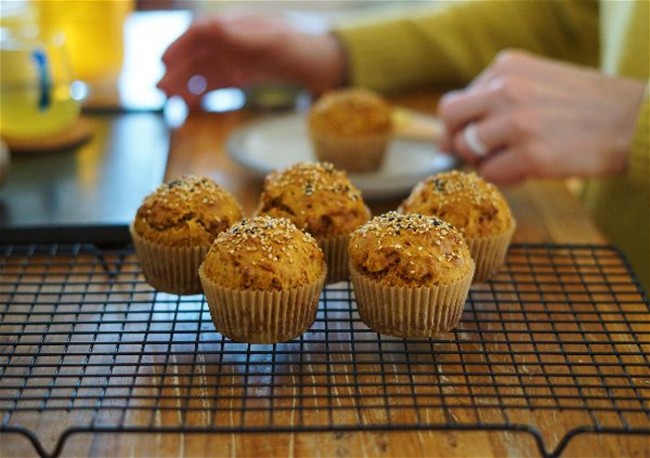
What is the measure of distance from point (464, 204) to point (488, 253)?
89 mm

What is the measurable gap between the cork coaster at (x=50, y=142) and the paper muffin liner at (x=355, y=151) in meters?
0.56

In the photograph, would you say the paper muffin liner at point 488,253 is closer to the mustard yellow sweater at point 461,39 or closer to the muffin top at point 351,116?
the muffin top at point 351,116

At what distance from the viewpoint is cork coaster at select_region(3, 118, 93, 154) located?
1.96 meters

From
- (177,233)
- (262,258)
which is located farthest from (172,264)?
(262,258)

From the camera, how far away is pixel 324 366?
119cm

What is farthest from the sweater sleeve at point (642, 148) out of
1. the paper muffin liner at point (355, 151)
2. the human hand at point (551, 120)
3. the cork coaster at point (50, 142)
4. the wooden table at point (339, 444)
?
the cork coaster at point (50, 142)

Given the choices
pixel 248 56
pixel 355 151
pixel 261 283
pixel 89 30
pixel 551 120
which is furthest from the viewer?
pixel 89 30

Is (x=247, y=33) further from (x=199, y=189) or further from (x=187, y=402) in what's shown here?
(x=187, y=402)

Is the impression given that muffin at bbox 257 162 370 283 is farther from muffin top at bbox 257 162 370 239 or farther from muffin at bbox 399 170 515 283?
muffin at bbox 399 170 515 283

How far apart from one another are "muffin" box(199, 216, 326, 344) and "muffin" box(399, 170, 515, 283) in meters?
0.27

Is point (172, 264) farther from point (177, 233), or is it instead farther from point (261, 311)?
point (261, 311)

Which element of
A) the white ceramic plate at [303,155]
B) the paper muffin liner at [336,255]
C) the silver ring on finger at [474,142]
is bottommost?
the white ceramic plate at [303,155]

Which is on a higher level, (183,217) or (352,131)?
(183,217)

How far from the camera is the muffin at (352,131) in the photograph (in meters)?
1.94
